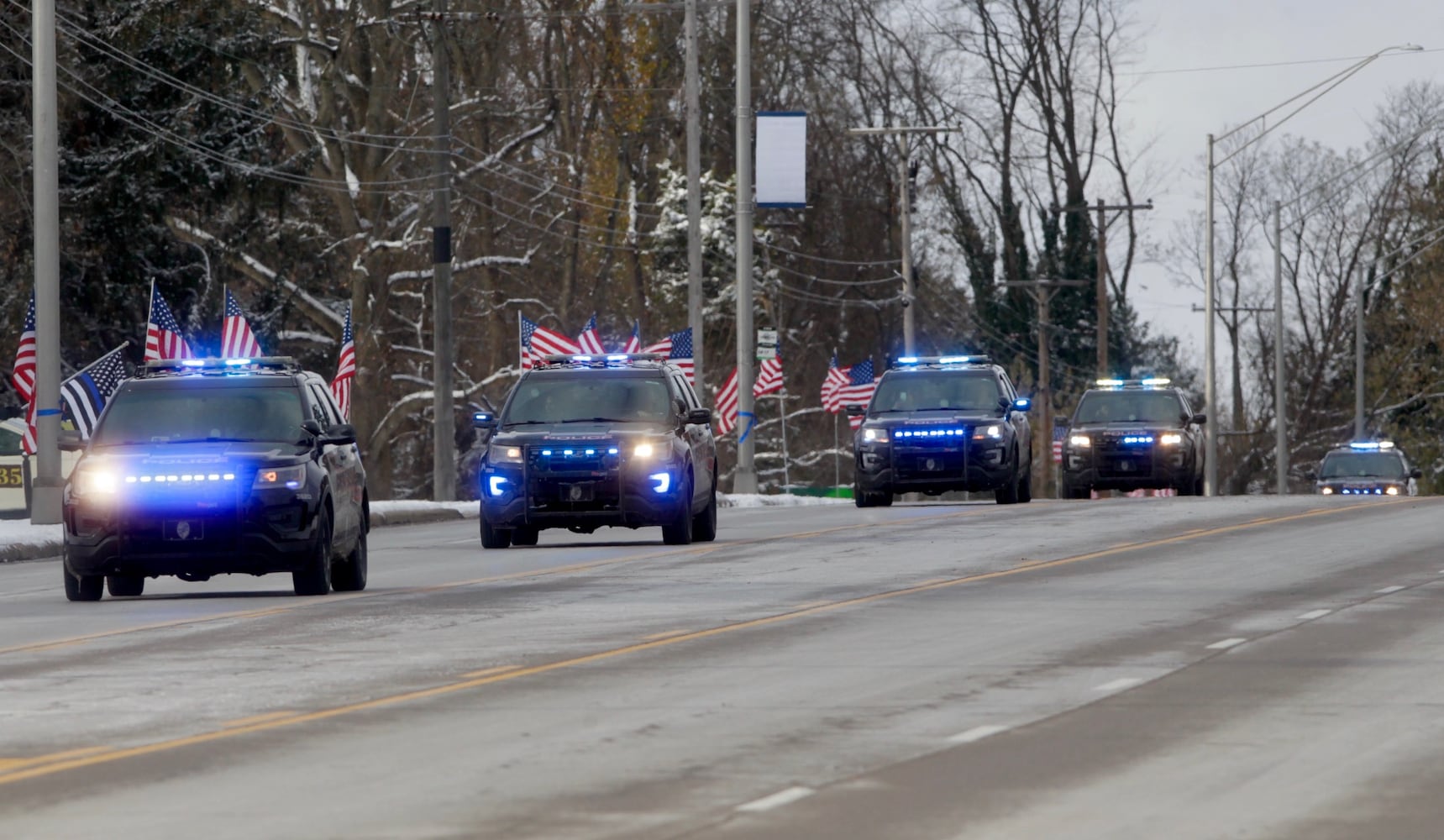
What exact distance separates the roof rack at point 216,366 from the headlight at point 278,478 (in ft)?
4.83

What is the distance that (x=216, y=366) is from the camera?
64.7 ft

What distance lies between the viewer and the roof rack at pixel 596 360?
25.8 metres

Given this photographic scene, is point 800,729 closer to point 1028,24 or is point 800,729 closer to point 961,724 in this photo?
point 961,724

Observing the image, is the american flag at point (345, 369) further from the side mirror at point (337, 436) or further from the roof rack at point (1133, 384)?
the side mirror at point (337, 436)

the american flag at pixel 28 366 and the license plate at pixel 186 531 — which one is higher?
the american flag at pixel 28 366

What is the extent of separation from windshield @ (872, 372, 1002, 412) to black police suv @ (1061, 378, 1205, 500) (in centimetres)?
475

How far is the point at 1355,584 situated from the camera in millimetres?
19188

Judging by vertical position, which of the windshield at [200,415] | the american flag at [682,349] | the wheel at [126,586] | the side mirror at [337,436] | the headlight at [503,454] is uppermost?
the american flag at [682,349]

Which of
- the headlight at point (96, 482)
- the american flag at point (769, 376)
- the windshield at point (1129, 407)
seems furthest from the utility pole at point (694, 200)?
the headlight at point (96, 482)

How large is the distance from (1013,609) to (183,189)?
3068cm

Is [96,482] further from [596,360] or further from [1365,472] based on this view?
[1365,472]

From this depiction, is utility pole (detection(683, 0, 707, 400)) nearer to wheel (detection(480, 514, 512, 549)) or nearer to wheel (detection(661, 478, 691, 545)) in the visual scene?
wheel (detection(480, 514, 512, 549))

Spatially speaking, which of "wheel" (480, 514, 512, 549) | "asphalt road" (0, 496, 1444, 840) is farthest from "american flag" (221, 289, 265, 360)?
"asphalt road" (0, 496, 1444, 840)

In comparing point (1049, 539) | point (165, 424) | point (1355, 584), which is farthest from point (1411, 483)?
point (165, 424)
